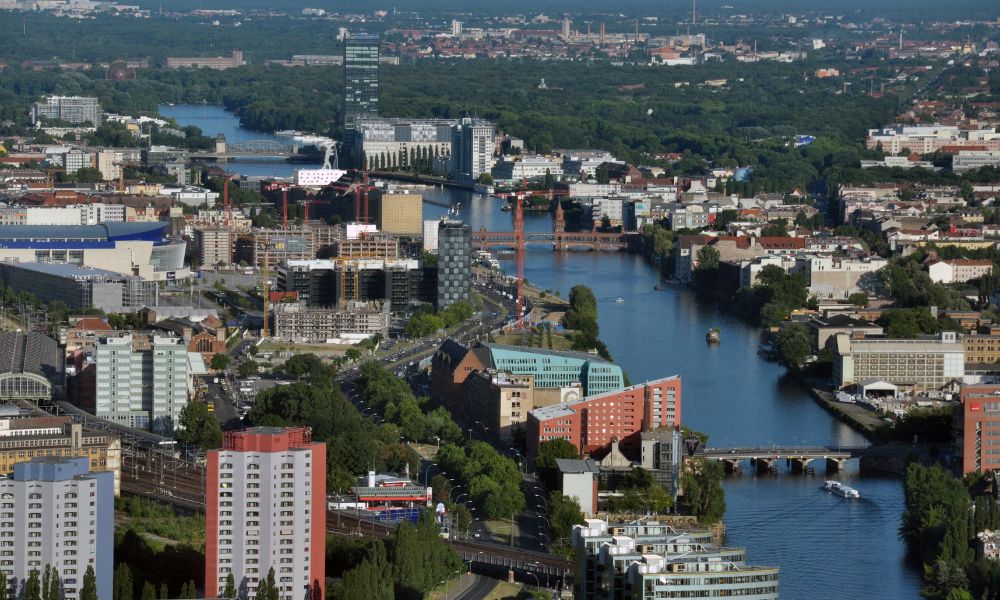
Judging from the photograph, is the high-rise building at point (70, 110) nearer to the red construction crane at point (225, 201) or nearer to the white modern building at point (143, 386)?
the red construction crane at point (225, 201)

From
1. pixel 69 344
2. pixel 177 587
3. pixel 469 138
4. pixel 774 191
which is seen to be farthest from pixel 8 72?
pixel 177 587

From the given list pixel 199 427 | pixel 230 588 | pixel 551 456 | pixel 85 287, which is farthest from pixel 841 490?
pixel 85 287

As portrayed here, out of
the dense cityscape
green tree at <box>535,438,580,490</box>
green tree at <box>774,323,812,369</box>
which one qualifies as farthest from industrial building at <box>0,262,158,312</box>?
green tree at <box>535,438,580,490</box>

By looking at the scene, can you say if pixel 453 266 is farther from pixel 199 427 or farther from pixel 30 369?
pixel 199 427

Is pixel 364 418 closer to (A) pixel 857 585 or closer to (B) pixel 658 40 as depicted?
(A) pixel 857 585

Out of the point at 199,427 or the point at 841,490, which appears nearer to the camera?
the point at 841,490

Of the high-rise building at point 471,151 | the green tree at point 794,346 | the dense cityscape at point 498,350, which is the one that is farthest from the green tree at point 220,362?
the high-rise building at point 471,151

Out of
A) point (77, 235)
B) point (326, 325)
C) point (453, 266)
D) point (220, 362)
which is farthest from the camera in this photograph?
point (77, 235)

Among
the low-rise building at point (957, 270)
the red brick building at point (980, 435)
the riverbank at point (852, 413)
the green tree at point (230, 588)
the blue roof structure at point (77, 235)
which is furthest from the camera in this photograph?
the blue roof structure at point (77, 235)
